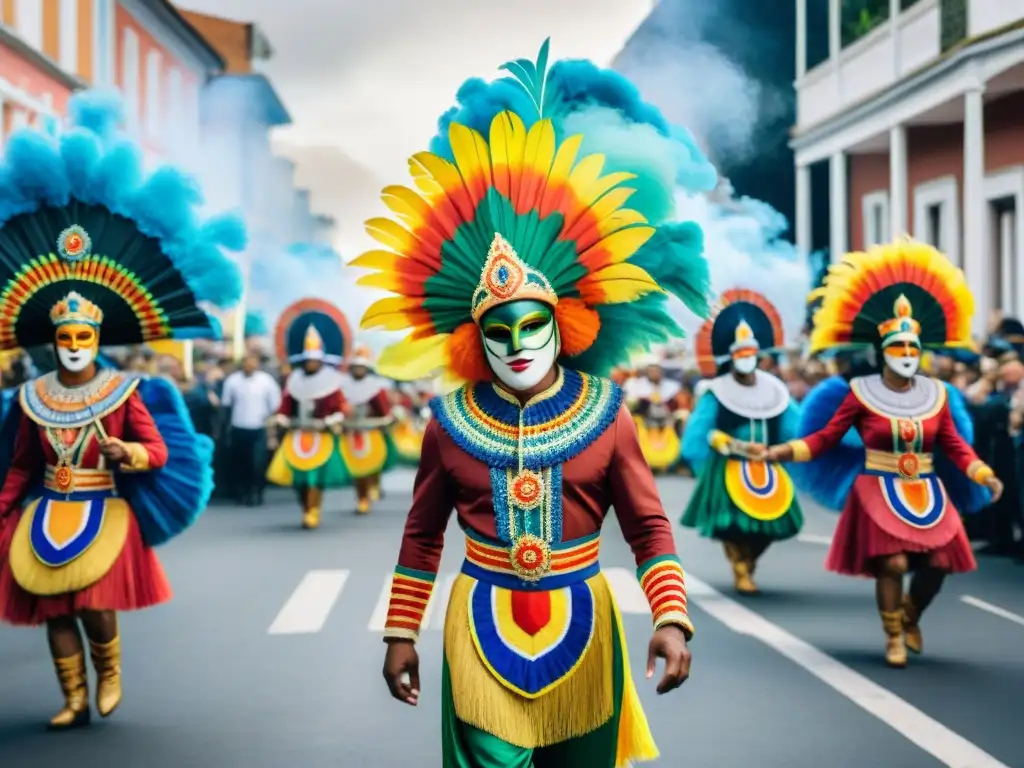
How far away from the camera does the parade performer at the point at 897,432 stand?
9531 mm

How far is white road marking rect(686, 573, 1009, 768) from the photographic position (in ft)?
23.7

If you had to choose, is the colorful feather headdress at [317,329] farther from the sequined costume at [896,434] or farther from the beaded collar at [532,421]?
the beaded collar at [532,421]

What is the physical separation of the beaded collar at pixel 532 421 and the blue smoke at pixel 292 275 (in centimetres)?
1777

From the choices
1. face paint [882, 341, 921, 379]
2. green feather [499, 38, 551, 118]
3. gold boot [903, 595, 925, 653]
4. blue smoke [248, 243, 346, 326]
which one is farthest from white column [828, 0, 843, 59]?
green feather [499, 38, 551, 118]

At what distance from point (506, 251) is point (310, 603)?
729 centimetres

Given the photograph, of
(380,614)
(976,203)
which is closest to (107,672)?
(380,614)

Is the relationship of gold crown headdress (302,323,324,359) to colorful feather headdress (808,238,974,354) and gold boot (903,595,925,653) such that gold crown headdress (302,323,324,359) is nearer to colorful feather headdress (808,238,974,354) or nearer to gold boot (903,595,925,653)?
colorful feather headdress (808,238,974,354)

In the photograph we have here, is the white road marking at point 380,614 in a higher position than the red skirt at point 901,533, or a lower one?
lower

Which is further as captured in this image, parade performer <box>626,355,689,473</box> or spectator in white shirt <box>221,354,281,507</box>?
parade performer <box>626,355,689,473</box>

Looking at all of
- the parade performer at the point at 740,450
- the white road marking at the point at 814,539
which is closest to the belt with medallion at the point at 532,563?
the parade performer at the point at 740,450

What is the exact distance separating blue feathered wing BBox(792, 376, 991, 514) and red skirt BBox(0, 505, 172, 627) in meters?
4.12

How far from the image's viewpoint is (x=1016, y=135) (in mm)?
22672

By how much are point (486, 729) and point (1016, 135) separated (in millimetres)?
19291

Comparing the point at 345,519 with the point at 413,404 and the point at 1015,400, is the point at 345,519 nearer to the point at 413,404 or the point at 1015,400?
the point at 1015,400
